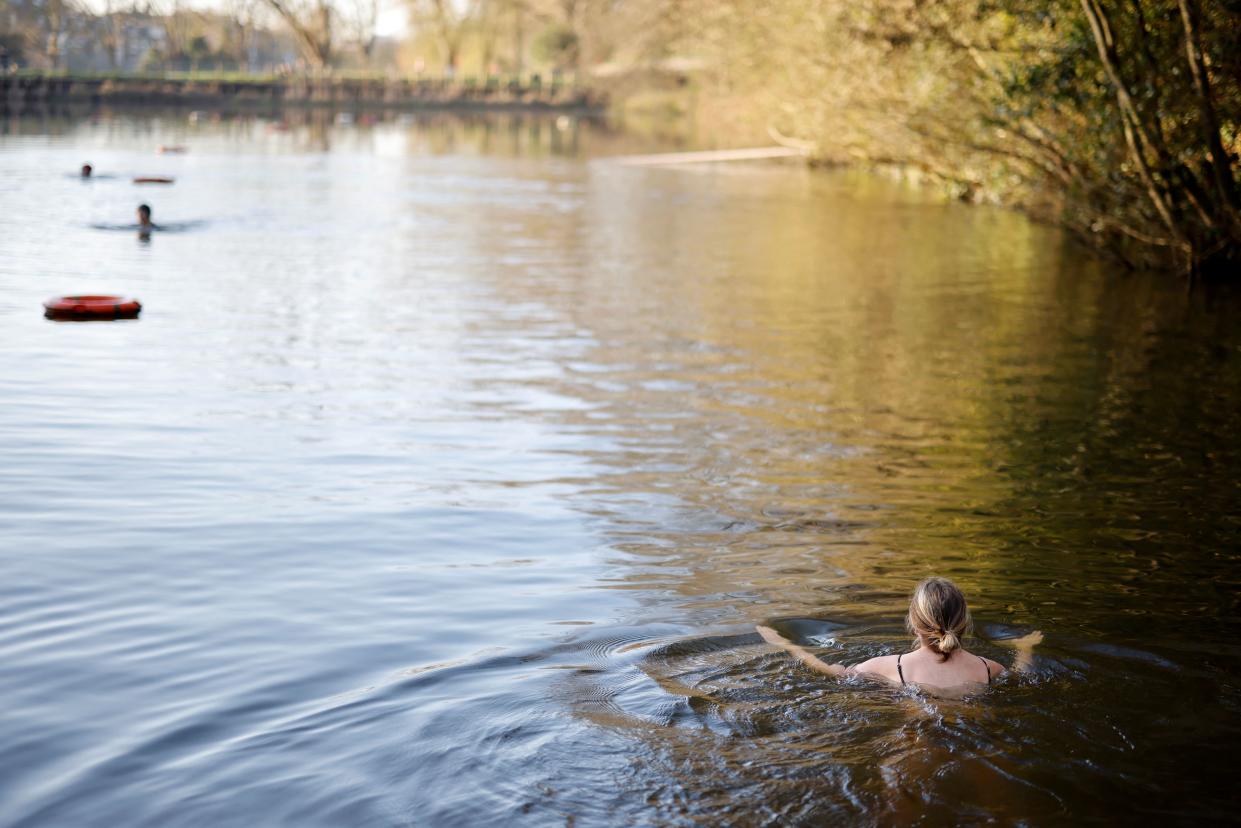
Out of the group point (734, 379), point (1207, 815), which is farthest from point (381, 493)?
point (1207, 815)

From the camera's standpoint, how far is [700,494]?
11.0 m

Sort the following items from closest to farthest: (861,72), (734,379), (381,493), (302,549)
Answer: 1. (302,549)
2. (381,493)
3. (734,379)
4. (861,72)

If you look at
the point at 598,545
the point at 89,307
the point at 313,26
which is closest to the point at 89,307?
the point at 89,307

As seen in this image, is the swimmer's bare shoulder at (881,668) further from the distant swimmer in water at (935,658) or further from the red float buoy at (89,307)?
the red float buoy at (89,307)

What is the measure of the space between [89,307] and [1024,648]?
44.4ft

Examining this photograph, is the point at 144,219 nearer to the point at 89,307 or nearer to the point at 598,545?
the point at 89,307

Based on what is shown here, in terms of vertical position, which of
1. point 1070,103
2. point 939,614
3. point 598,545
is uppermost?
point 1070,103

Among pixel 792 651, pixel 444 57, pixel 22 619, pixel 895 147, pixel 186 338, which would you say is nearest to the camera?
pixel 792 651

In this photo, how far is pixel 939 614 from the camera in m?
6.50

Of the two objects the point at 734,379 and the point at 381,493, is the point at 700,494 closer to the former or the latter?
the point at 381,493

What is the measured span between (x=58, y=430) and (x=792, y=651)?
786 cm

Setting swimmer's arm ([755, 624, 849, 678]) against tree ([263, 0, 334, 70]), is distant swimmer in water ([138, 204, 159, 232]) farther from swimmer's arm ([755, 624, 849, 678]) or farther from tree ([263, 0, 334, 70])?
tree ([263, 0, 334, 70])

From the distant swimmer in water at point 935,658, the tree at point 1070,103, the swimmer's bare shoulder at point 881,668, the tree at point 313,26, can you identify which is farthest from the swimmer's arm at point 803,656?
the tree at point 313,26

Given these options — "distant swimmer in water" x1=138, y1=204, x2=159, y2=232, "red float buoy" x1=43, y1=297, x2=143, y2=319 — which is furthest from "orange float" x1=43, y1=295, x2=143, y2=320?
"distant swimmer in water" x1=138, y1=204, x2=159, y2=232
